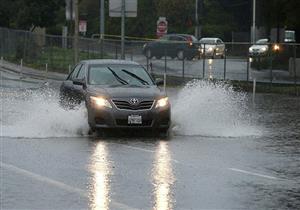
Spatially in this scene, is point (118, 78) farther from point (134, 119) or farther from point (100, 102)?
point (134, 119)

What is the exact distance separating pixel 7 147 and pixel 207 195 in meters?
5.42

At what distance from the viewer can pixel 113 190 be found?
9734 mm

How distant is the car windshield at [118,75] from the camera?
55.0 ft

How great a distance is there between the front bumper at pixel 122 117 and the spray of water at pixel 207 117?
117cm

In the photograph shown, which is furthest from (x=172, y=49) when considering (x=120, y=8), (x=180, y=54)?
(x=120, y=8)

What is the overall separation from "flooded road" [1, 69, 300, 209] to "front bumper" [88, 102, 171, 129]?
30 cm

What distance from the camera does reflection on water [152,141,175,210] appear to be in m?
9.03

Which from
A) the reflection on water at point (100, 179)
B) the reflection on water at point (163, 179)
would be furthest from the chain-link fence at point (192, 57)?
→ the reflection on water at point (100, 179)

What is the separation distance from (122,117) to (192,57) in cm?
2551

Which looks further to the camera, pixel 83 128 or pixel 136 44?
pixel 136 44

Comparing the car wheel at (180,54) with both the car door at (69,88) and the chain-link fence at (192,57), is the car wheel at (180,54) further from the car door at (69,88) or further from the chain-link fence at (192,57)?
the car door at (69,88)

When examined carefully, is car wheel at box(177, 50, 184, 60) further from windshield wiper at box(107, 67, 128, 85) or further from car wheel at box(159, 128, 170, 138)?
car wheel at box(159, 128, 170, 138)

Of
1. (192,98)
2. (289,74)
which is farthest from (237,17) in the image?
(192,98)

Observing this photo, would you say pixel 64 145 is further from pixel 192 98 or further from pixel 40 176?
pixel 192 98
